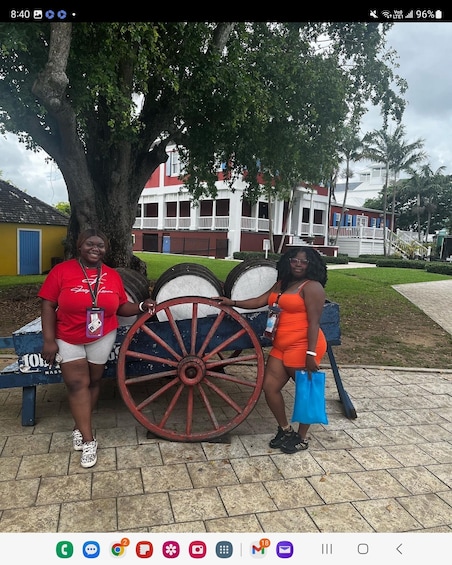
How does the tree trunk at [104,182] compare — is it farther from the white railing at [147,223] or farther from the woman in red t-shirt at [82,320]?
the white railing at [147,223]

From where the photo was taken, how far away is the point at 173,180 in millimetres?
29203

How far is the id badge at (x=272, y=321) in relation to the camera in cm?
295

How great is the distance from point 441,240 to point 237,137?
2671cm

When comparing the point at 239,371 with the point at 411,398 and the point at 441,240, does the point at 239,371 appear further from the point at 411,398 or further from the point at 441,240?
the point at 441,240

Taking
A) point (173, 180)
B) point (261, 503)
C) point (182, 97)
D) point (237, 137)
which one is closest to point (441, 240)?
point (173, 180)

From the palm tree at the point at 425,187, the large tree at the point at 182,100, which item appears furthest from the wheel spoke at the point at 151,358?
the palm tree at the point at 425,187

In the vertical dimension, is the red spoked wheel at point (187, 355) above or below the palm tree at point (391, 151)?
below
